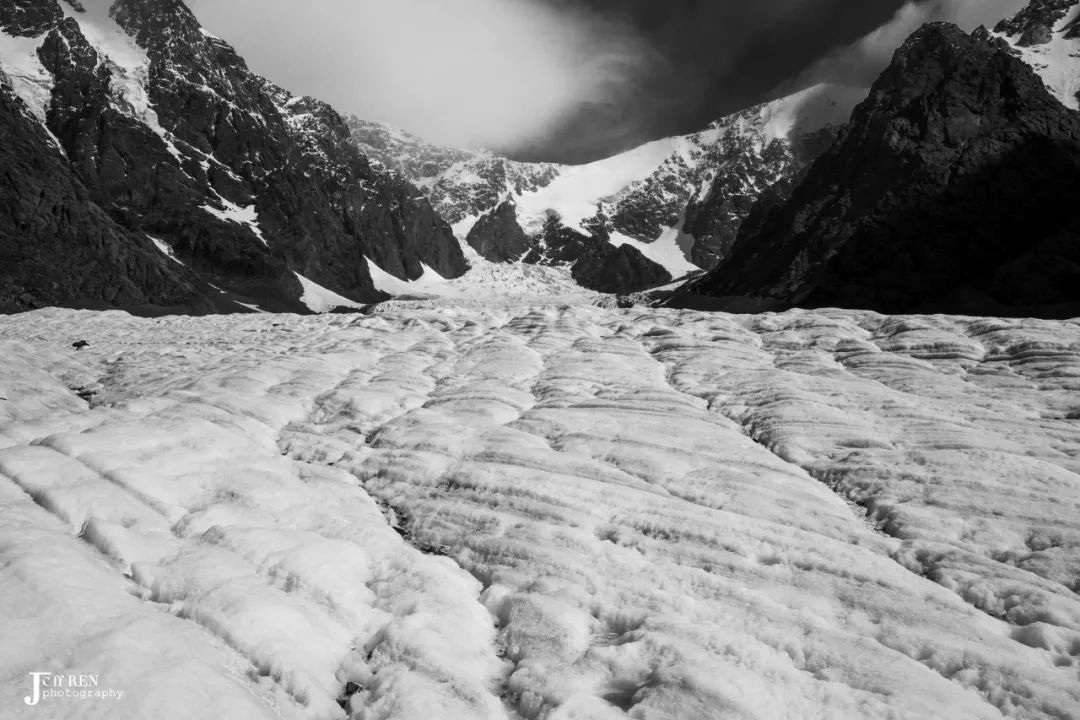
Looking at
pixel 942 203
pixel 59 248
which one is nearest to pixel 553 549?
pixel 942 203

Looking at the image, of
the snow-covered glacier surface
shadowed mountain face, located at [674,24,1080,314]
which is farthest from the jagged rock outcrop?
shadowed mountain face, located at [674,24,1080,314]

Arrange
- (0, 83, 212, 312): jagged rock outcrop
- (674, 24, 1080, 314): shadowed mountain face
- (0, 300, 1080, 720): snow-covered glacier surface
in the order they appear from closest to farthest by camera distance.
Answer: (0, 300, 1080, 720): snow-covered glacier surface
(674, 24, 1080, 314): shadowed mountain face
(0, 83, 212, 312): jagged rock outcrop

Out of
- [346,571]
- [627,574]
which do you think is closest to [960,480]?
[627,574]

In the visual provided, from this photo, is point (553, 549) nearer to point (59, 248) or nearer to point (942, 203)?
point (942, 203)

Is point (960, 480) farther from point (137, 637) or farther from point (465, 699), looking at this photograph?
point (137, 637)

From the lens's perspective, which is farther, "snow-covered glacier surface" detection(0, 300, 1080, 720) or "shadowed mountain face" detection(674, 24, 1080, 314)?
"shadowed mountain face" detection(674, 24, 1080, 314)

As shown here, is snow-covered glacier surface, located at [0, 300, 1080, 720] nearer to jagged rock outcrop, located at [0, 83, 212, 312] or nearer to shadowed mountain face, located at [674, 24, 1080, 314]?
shadowed mountain face, located at [674, 24, 1080, 314]

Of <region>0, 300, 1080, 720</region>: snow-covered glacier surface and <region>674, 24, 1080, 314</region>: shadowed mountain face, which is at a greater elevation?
<region>674, 24, 1080, 314</region>: shadowed mountain face
